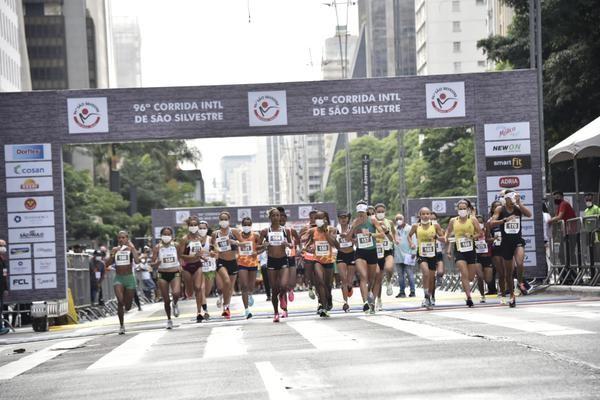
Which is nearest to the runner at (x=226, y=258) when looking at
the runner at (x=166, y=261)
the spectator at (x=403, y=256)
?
the runner at (x=166, y=261)

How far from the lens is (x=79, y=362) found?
15.6 metres

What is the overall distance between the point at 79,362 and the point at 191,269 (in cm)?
921

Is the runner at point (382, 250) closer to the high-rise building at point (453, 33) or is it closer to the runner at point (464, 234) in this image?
the runner at point (464, 234)

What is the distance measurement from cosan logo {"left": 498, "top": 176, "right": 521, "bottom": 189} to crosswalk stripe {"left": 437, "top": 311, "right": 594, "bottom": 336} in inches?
353

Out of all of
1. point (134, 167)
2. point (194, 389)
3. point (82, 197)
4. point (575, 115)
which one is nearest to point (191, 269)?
point (194, 389)

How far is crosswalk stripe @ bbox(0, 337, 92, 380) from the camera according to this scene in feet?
49.5

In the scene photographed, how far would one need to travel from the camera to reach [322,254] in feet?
75.0

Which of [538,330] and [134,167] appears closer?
[538,330]

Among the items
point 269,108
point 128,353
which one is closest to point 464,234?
point 269,108

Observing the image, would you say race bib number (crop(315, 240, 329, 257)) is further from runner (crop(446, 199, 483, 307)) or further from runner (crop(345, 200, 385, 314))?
runner (crop(446, 199, 483, 307))

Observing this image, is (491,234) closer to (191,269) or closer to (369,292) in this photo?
(369,292)

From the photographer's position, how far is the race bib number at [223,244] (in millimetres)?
24484

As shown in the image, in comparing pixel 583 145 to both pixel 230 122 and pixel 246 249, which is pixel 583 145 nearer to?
pixel 230 122

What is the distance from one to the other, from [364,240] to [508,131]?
8174 millimetres
